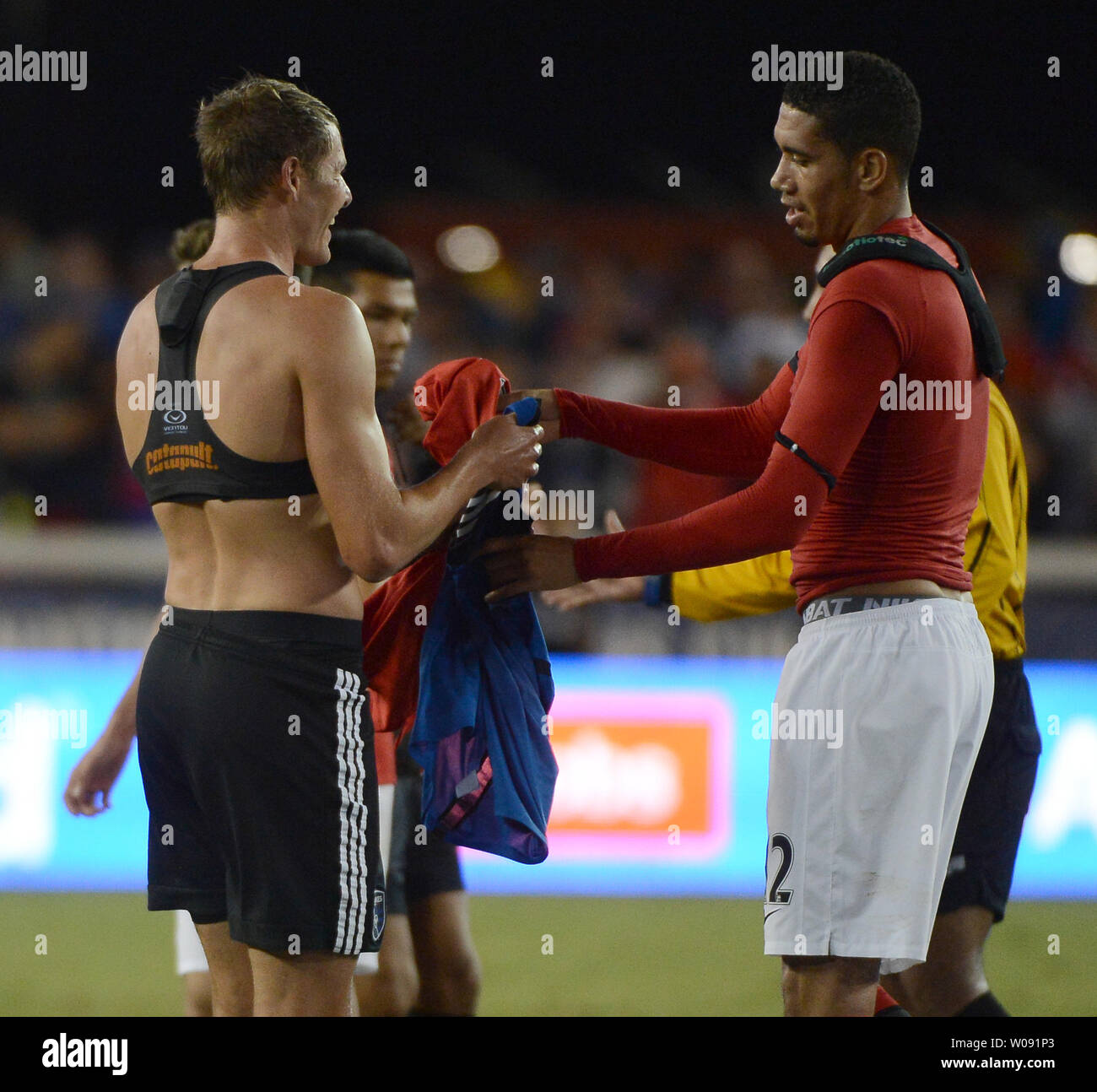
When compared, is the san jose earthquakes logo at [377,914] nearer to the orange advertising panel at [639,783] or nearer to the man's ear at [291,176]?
the man's ear at [291,176]

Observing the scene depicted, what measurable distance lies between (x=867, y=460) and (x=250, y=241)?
118 centimetres

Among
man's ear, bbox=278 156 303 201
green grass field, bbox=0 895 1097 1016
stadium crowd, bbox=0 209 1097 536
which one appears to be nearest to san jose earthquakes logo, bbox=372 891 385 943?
man's ear, bbox=278 156 303 201

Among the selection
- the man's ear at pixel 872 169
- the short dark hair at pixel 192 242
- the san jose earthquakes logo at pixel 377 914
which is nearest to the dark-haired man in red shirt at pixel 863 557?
the man's ear at pixel 872 169

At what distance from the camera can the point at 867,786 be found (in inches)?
101

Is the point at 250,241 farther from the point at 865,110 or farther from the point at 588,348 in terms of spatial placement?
the point at 588,348

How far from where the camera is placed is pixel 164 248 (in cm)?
977

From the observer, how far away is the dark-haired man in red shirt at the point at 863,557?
2.53m

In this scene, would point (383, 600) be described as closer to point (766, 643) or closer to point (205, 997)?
point (205, 997)

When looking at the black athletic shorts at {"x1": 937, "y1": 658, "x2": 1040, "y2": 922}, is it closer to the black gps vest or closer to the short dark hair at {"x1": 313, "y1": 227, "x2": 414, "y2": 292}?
the black gps vest

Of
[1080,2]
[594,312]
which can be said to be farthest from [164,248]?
[1080,2]

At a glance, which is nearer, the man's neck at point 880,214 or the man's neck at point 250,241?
the man's neck at point 250,241

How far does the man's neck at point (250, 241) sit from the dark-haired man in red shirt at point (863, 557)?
0.80 meters

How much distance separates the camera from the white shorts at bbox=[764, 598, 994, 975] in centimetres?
255

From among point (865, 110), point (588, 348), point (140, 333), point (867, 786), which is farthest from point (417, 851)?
point (588, 348)
